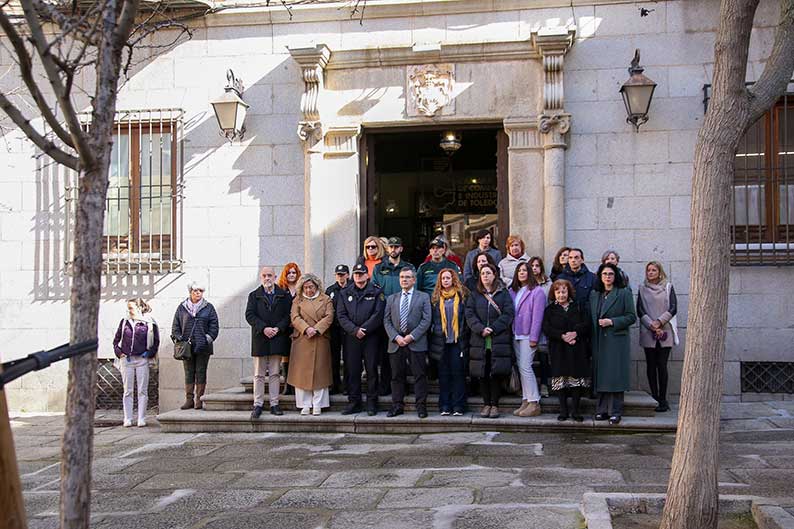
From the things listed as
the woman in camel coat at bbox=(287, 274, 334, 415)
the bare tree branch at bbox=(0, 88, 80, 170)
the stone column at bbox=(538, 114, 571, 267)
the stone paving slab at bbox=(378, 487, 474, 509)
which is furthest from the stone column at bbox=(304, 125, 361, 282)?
the bare tree branch at bbox=(0, 88, 80, 170)

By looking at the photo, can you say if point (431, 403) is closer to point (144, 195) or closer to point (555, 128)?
point (555, 128)

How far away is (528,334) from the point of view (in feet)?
32.3

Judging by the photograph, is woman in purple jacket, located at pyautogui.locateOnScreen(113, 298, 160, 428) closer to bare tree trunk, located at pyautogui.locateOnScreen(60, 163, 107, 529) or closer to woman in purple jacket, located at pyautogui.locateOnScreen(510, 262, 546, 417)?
woman in purple jacket, located at pyautogui.locateOnScreen(510, 262, 546, 417)

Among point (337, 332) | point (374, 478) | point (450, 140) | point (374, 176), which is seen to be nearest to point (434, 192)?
point (450, 140)

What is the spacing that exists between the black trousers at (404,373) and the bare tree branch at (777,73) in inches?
214

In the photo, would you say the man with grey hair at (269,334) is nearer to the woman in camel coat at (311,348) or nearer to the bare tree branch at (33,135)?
the woman in camel coat at (311,348)

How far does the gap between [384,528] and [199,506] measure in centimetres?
169

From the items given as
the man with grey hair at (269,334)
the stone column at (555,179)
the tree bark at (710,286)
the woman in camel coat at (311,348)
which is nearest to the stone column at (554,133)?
the stone column at (555,179)

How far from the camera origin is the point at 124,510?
21.6ft

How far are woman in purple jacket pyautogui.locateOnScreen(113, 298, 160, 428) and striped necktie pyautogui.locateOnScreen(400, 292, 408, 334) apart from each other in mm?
3665

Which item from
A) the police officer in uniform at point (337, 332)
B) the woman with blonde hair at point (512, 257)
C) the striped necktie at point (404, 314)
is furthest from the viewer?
the woman with blonde hair at point (512, 257)

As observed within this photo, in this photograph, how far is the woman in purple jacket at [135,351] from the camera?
1119 cm

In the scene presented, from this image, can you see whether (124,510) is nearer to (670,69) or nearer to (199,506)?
(199,506)

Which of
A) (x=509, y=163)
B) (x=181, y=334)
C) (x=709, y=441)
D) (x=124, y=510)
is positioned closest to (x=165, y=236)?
(x=181, y=334)
